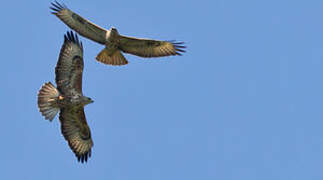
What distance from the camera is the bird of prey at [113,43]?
1778 centimetres

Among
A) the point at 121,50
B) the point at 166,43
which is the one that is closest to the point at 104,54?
the point at 121,50

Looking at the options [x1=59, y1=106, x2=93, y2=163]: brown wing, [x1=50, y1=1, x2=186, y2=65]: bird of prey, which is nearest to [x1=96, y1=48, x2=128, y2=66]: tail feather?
[x1=50, y1=1, x2=186, y2=65]: bird of prey

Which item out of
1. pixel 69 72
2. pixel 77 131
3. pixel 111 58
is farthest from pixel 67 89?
pixel 111 58

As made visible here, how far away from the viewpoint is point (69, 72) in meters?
15.8

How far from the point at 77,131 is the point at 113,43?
8.44 ft

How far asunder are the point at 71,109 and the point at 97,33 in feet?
9.07

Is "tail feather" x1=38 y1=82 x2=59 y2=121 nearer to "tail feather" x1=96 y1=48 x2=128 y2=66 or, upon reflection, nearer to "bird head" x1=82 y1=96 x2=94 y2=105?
"bird head" x1=82 y1=96 x2=94 y2=105

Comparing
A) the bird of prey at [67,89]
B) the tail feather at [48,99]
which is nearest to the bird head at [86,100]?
the bird of prey at [67,89]

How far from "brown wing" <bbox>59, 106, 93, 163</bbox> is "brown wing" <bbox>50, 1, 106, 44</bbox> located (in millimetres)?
2617

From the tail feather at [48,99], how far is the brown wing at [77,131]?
0.32 meters

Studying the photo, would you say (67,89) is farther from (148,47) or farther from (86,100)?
(148,47)

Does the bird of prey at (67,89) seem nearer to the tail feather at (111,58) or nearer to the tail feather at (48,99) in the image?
the tail feather at (48,99)

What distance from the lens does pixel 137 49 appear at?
18.3 meters

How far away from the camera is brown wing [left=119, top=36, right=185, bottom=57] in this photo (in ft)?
59.1
